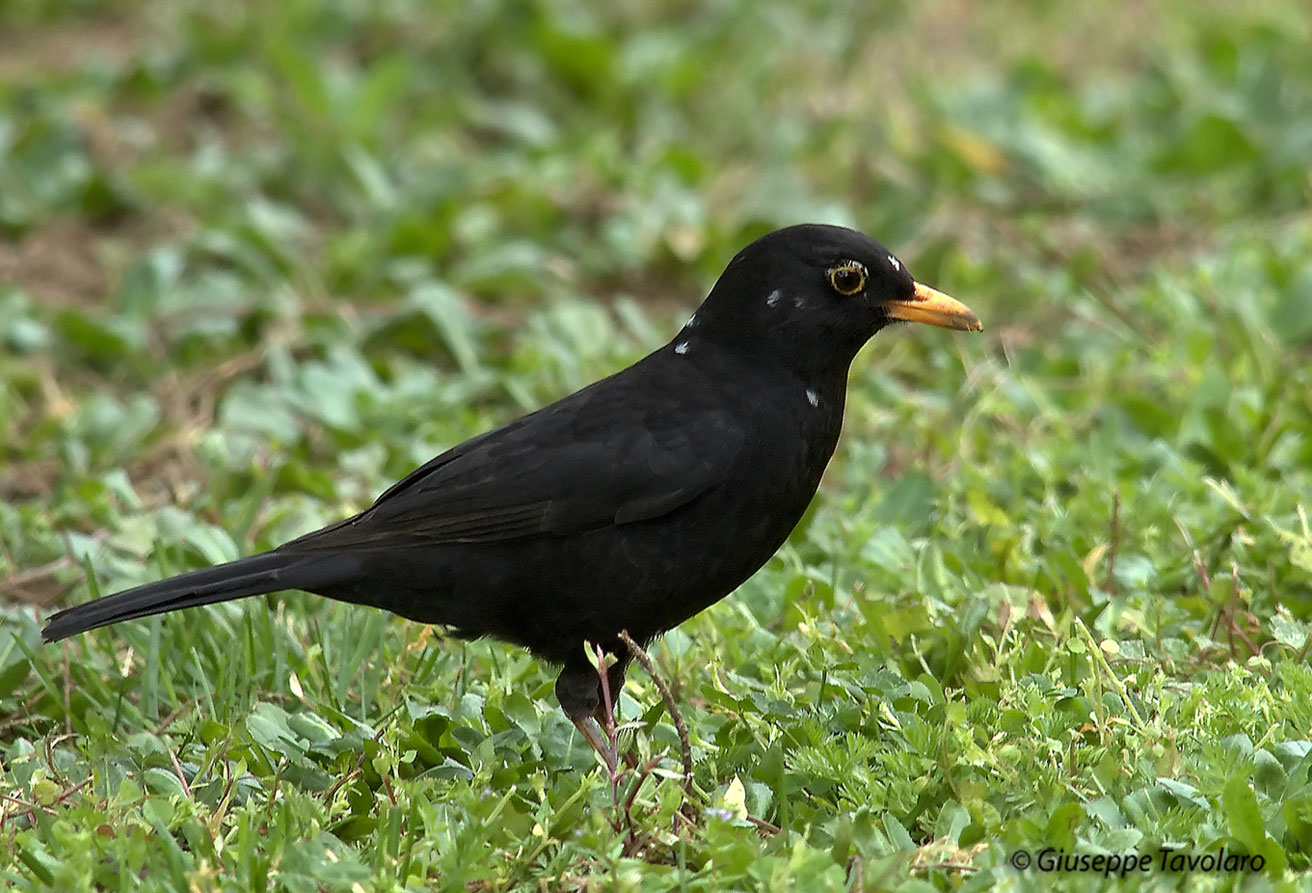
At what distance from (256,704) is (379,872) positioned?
3.17 feet

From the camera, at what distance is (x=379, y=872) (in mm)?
3291

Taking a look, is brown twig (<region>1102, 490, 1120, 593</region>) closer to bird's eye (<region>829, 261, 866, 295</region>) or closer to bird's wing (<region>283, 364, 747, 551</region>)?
bird's eye (<region>829, 261, 866, 295</region>)

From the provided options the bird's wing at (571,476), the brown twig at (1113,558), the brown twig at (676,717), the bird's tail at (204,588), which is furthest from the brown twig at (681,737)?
the brown twig at (1113,558)

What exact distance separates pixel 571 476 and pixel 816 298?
763 mm

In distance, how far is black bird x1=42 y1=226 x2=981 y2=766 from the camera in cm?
402

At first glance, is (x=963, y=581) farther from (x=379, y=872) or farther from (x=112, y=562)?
(x=112, y=562)

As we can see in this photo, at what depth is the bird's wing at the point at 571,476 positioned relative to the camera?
4051mm

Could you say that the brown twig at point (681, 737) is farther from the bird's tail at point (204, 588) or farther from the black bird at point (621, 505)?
the bird's tail at point (204, 588)

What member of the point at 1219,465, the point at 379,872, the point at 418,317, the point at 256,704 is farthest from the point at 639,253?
the point at 379,872

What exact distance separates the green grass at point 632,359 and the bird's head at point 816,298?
2.26 feet

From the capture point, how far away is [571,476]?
4129 millimetres

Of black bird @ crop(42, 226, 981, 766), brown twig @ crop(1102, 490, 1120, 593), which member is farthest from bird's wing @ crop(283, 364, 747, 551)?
brown twig @ crop(1102, 490, 1120, 593)

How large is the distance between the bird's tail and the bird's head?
117 centimetres

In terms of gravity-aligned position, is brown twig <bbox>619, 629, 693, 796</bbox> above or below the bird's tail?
below
